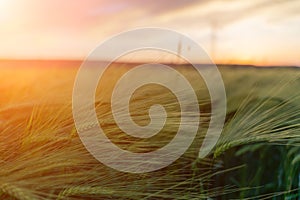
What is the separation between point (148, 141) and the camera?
1.10 metres

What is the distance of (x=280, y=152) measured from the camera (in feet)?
4.31

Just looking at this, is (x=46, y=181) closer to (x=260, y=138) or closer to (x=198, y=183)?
(x=198, y=183)

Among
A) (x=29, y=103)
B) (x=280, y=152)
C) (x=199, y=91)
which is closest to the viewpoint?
(x=29, y=103)

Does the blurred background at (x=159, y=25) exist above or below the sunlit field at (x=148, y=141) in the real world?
above

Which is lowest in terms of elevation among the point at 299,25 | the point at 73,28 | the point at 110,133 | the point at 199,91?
the point at 110,133

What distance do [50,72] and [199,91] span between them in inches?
13.6

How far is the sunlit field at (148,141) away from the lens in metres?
0.99

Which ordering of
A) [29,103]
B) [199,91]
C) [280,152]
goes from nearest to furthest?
1. [29,103]
2. [199,91]
3. [280,152]

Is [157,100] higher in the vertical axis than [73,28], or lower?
lower

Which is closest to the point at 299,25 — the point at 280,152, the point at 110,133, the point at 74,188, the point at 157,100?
the point at 280,152

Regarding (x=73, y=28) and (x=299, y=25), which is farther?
(x=299, y=25)

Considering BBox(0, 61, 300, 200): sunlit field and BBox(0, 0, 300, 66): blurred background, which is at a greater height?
BBox(0, 0, 300, 66): blurred background

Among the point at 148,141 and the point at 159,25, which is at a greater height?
the point at 159,25

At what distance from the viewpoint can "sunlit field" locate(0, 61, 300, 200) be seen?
0.99 meters
